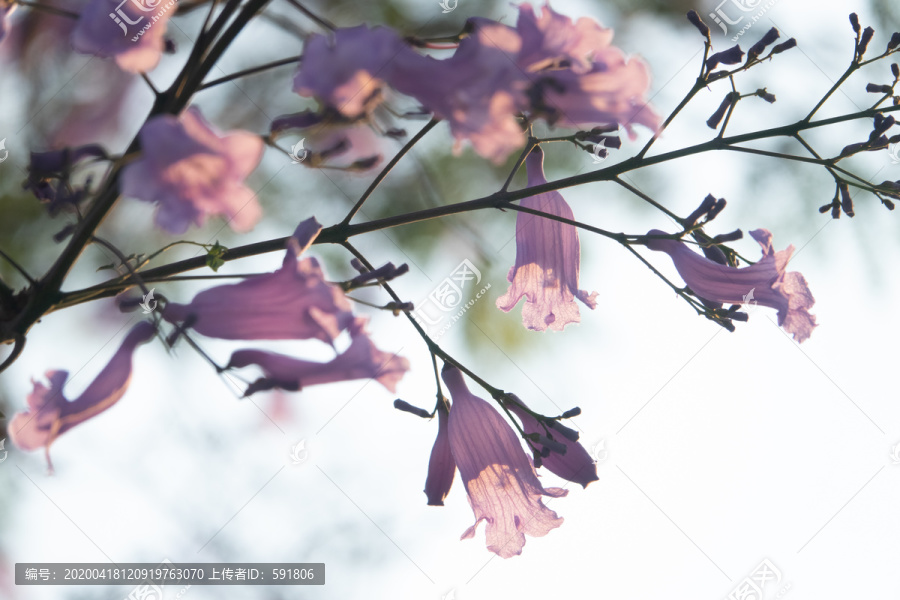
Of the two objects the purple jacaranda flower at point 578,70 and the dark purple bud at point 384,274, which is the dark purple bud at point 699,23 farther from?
the dark purple bud at point 384,274

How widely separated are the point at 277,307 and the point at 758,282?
1.18 meters

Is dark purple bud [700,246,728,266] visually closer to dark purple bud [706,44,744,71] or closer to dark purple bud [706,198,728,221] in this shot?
dark purple bud [706,198,728,221]

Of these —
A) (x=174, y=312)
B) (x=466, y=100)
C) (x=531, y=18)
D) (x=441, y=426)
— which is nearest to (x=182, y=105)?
(x=174, y=312)

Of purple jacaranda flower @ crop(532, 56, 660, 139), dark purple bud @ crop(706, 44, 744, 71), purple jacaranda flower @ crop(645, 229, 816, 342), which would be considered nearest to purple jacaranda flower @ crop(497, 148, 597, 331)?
purple jacaranda flower @ crop(645, 229, 816, 342)

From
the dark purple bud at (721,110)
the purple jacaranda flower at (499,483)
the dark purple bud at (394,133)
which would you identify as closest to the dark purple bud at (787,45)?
the dark purple bud at (721,110)

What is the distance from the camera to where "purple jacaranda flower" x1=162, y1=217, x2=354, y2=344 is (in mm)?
1170

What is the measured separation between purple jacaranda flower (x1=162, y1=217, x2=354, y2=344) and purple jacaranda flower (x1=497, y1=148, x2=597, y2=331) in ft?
2.48

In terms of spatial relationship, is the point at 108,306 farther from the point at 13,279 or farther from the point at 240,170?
the point at 240,170

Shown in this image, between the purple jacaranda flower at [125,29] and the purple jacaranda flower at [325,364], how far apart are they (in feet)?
1.74

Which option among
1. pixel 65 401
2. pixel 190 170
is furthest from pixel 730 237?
pixel 65 401

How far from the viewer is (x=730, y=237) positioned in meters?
1.54

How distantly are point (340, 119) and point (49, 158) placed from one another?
52 centimetres

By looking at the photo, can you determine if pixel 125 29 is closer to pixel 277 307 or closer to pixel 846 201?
pixel 277 307

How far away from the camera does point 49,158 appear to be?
114 cm
